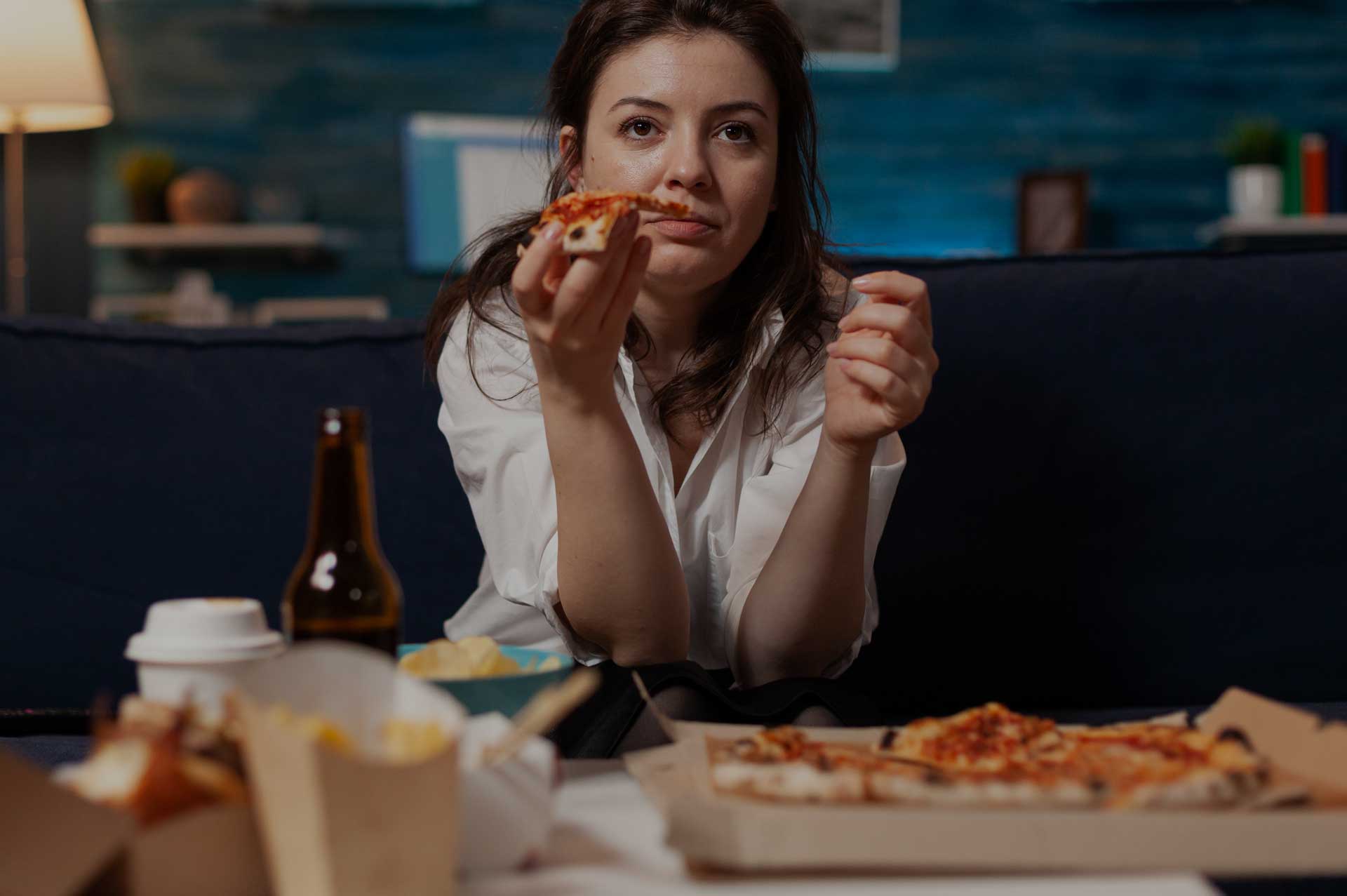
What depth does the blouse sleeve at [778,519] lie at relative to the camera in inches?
52.6

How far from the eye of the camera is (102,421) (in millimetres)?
1569

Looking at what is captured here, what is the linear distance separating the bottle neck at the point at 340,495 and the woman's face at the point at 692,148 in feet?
2.27

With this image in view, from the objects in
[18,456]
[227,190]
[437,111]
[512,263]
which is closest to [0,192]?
[227,190]

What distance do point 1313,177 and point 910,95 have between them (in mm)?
1328

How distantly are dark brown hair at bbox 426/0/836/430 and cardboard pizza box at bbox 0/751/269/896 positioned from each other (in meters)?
0.88

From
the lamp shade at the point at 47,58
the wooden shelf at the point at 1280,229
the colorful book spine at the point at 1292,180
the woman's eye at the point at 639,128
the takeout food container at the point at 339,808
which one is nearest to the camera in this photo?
the takeout food container at the point at 339,808

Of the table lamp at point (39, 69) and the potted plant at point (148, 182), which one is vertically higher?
the table lamp at point (39, 69)

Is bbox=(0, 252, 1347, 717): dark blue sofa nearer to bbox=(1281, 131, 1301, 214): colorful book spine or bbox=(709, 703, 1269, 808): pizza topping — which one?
bbox=(709, 703, 1269, 808): pizza topping

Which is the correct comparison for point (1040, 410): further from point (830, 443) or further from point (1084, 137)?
point (1084, 137)

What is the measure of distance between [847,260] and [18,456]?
3.36 feet

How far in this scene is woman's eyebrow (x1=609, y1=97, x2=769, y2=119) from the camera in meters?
1.36

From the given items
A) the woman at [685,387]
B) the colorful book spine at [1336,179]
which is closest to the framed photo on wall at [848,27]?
the colorful book spine at [1336,179]

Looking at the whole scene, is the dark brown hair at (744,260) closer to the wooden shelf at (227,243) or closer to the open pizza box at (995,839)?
the open pizza box at (995,839)

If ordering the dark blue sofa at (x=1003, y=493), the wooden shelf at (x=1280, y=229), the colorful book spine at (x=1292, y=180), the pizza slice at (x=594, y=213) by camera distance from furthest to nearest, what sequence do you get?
1. the colorful book spine at (x=1292, y=180)
2. the wooden shelf at (x=1280, y=229)
3. the dark blue sofa at (x=1003, y=493)
4. the pizza slice at (x=594, y=213)
